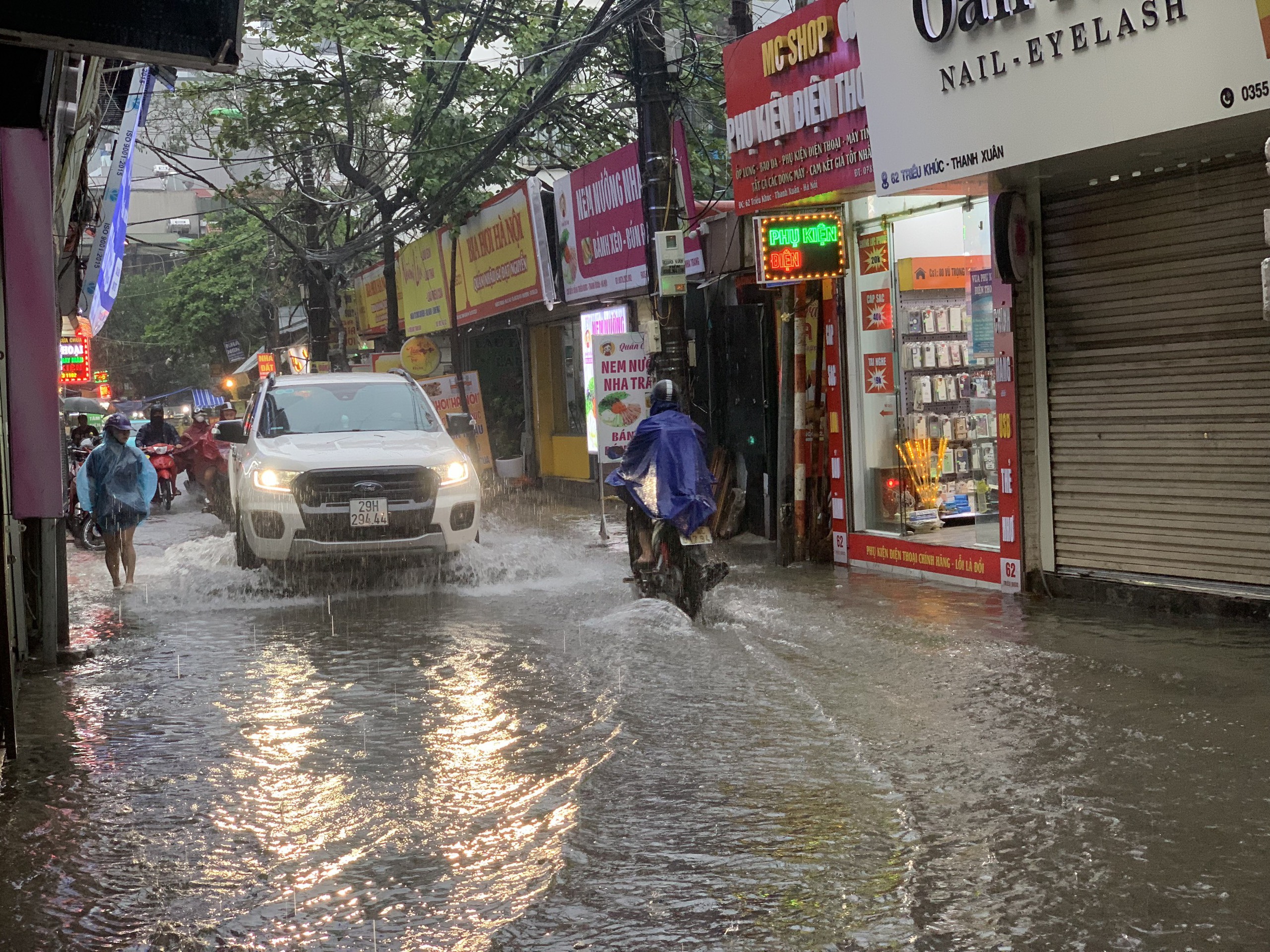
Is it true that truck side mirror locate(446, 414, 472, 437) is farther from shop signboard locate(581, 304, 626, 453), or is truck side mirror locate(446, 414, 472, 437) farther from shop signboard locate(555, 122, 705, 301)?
shop signboard locate(581, 304, 626, 453)

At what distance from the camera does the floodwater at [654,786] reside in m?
4.36

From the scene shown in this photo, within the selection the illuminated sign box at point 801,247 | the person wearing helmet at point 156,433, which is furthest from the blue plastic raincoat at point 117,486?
the person wearing helmet at point 156,433

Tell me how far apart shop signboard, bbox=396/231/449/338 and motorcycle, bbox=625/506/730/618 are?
18047mm

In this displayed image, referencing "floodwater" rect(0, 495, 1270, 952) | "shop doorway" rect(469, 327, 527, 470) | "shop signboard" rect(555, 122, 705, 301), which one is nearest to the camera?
"floodwater" rect(0, 495, 1270, 952)

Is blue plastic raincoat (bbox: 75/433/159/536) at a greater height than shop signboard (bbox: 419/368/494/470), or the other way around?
shop signboard (bbox: 419/368/494/470)

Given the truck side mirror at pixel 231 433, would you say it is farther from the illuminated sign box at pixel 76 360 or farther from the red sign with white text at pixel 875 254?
the illuminated sign box at pixel 76 360

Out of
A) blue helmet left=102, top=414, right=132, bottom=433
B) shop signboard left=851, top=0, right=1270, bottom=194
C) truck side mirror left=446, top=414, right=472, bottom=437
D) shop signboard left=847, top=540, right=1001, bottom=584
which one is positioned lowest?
shop signboard left=847, top=540, right=1001, bottom=584

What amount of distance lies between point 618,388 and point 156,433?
470 inches

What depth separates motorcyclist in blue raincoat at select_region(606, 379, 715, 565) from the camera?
9.94 metres

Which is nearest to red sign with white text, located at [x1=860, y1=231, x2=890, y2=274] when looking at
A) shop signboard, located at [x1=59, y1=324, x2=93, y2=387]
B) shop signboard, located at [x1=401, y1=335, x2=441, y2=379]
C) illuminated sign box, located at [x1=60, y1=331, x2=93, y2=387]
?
shop signboard, located at [x1=401, y1=335, x2=441, y2=379]

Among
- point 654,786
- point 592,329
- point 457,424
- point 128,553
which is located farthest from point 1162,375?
point 592,329

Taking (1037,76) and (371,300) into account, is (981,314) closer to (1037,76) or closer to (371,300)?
(1037,76)

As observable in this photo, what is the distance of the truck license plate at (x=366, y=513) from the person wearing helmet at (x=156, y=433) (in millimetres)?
11733

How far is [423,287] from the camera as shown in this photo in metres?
29.7
